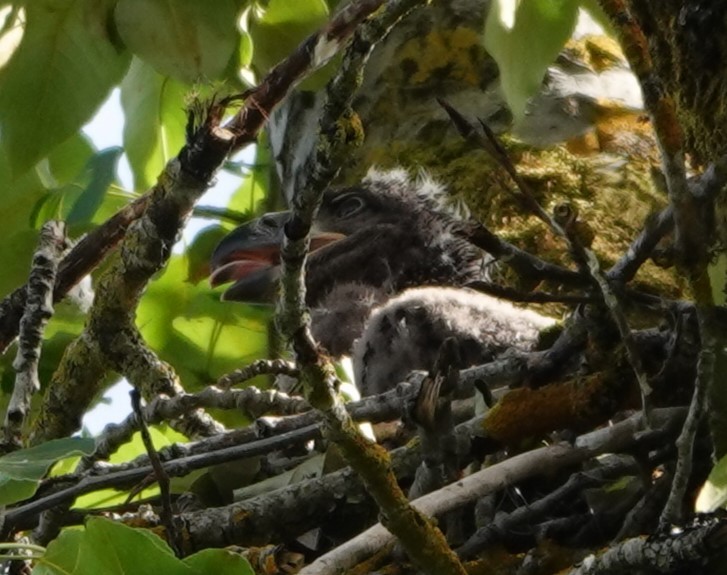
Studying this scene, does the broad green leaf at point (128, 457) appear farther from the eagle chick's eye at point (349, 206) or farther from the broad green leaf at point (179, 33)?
the eagle chick's eye at point (349, 206)

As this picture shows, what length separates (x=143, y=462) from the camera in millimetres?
2148

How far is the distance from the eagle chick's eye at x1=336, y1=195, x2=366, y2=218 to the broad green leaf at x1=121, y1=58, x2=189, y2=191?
744 mm

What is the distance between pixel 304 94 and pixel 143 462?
1.62 meters

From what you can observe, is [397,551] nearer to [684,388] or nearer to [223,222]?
[684,388]

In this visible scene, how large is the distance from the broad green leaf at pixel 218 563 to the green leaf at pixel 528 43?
0.87 meters

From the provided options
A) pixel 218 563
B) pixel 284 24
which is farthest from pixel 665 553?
pixel 284 24

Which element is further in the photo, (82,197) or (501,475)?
(82,197)

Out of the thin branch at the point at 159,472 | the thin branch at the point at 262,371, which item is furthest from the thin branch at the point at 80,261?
the thin branch at the point at 159,472

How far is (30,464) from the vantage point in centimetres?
158

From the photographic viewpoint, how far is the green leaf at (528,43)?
79.8 inches

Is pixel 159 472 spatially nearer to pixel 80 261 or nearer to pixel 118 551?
pixel 118 551

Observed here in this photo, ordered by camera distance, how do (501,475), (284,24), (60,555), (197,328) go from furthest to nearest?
(197,328)
(284,24)
(501,475)
(60,555)

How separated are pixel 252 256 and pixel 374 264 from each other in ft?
1.22

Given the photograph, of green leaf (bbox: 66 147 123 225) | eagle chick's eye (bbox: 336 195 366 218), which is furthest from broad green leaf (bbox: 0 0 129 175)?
eagle chick's eye (bbox: 336 195 366 218)
